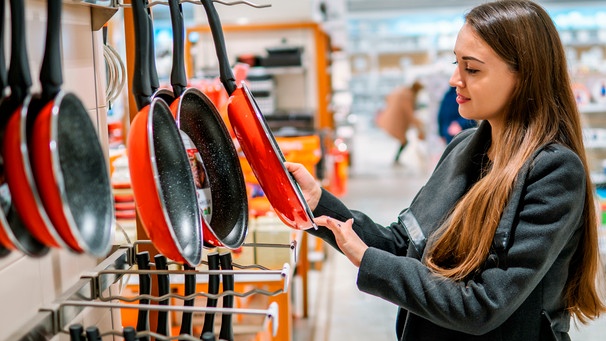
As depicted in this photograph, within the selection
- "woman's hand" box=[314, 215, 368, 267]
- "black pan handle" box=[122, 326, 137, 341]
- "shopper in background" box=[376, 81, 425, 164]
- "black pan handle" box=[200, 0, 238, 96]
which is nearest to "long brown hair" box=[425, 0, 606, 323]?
"woman's hand" box=[314, 215, 368, 267]

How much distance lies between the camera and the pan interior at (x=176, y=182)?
2.98 feet

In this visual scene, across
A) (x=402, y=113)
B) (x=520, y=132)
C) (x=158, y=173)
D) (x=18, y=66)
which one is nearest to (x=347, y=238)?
(x=520, y=132)

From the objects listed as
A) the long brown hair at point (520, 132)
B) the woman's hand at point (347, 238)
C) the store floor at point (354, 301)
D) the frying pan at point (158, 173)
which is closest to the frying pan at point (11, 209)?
the frying pan at point (158, 173)

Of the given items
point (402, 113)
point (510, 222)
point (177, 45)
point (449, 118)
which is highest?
point (177, 45)

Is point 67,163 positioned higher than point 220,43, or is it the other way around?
point 220,43

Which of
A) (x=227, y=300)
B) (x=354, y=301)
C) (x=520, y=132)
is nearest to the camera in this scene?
(x=227, y=300)

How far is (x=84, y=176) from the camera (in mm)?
761

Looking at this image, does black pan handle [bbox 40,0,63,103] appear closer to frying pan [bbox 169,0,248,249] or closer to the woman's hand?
frying pan [bbox 169,0,248,249]

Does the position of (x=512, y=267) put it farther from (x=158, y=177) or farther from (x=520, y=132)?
(x=158, y=177)

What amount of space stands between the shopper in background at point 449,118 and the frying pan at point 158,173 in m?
5.83

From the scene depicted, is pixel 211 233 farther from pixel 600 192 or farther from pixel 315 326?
pixel 600 192

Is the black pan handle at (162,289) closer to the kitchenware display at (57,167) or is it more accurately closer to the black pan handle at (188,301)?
the black pan handle at (188,301)

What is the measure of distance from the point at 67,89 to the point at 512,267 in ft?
2.84

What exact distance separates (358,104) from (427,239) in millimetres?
12894
